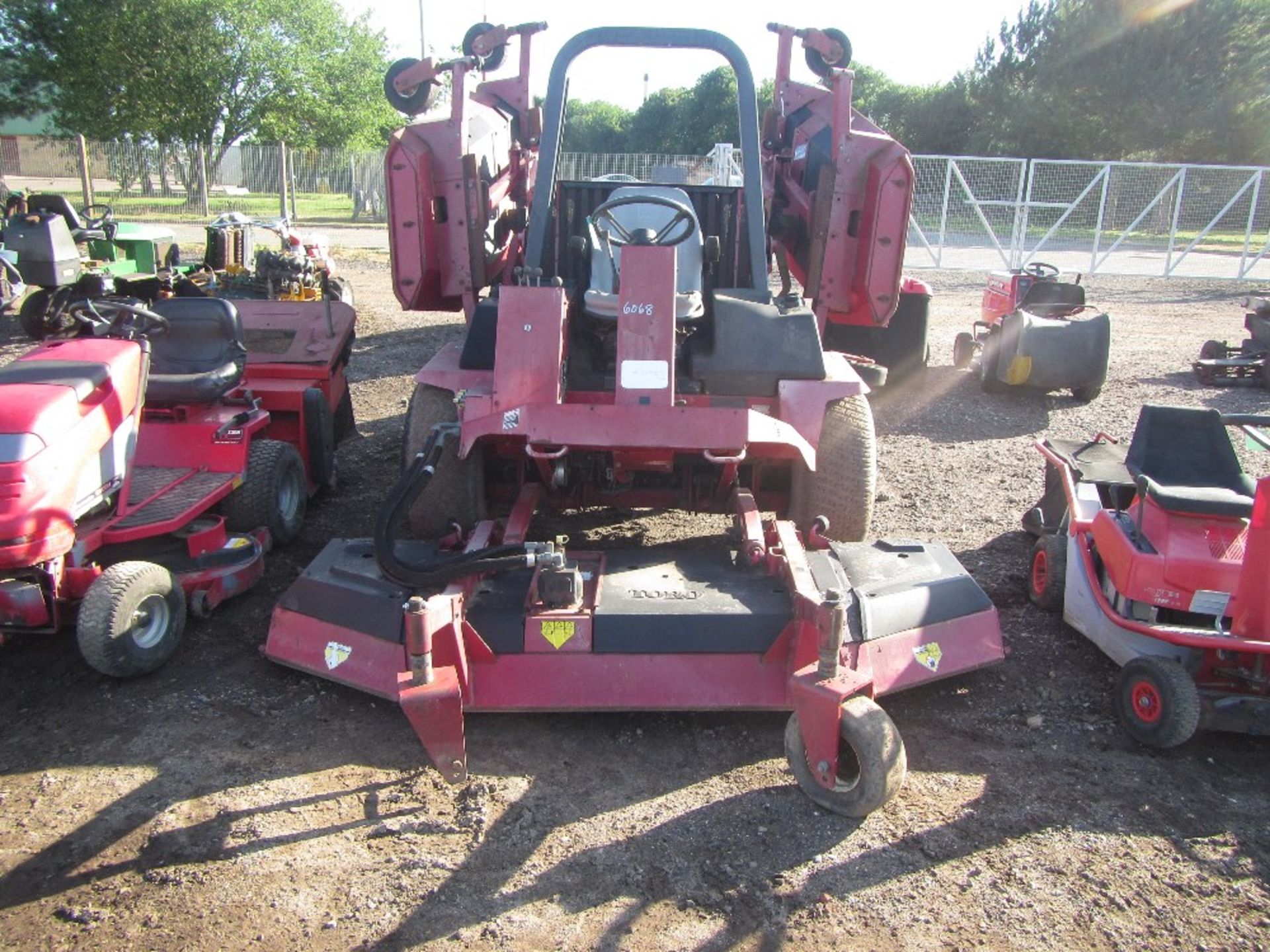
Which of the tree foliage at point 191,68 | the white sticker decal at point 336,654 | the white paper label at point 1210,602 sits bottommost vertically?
the white sticker decal at point 336,654

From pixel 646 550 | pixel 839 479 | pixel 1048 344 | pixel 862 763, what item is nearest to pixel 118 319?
pixel 646 550

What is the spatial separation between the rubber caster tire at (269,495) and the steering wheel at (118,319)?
2.35ft

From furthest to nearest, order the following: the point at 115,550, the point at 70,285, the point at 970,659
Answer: the point at 70,285 → the point at 115,550 → the point at 970,659

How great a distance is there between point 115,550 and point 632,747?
2.38 m

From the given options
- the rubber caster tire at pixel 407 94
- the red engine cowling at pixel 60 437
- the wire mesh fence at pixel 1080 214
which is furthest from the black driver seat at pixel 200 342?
the wire mesh fence at pixel 1080 214

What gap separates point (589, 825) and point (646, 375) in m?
1.53

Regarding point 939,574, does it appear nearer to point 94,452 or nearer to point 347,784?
point 347,784

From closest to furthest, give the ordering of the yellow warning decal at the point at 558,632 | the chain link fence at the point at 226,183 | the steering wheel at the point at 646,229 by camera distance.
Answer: the yellow warning decal at the point at 558,632 → the steering wheel at the point at 646,229 → the chain link fence at the point at 226,183

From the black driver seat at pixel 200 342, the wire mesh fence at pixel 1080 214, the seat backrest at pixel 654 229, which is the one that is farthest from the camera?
the wire mesh fence at pixel 1080 214

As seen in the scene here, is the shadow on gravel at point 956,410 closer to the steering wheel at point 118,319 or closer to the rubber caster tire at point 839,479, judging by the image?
the rubber caster tire at point 839,479

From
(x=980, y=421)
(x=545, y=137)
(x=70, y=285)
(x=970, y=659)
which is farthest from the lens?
(x=70, y=285)

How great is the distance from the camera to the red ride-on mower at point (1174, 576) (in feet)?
10.8

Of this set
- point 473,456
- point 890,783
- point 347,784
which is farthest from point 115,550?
point 890,783

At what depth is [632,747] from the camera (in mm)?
3367
